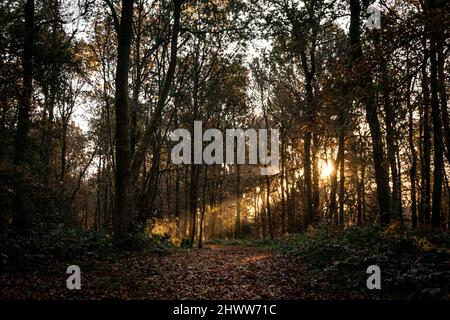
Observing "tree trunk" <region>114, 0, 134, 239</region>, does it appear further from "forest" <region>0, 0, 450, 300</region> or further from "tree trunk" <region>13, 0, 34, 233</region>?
"tree trunk" <region>13, 0, 34, 233</region>

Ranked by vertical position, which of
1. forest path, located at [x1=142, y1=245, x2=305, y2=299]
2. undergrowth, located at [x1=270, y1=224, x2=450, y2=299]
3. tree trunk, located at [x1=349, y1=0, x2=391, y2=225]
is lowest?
forest path, located at [x1=142, y1=245, x2=305, y2=299]

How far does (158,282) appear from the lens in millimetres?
8344

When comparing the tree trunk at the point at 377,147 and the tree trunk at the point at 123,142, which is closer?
the tree trunk at the point at 377,147

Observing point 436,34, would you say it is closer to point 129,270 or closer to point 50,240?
point 129,270

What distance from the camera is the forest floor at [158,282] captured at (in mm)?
6919

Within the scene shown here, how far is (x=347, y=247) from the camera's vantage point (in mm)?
10078

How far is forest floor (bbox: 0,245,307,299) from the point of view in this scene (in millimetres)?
6919

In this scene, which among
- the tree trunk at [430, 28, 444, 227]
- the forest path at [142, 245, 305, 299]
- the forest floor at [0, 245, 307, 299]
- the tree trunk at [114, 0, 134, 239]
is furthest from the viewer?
the tree trunk at [114, 0, 134, 239]

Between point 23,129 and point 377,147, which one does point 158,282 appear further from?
point 377,147

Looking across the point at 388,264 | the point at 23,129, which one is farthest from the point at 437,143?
the point at 23,129

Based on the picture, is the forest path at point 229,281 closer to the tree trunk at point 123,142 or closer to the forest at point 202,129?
the forest at point 202,129

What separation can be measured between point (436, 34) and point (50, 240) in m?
11.5

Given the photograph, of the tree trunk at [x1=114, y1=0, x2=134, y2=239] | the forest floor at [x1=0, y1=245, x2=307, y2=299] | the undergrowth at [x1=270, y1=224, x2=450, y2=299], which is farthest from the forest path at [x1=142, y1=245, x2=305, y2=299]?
the tree trunk at [x1=114, y1=0, x2=134, y2=239]

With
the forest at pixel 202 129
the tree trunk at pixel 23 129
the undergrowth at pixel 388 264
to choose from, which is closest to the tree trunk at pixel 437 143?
the forest at pixel 202 129
